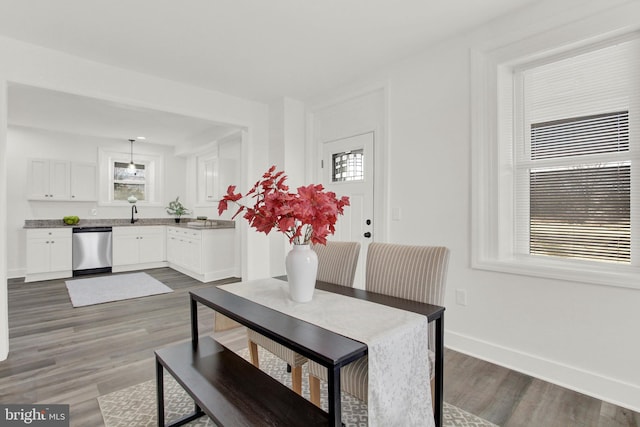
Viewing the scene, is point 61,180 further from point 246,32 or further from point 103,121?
point 246,32

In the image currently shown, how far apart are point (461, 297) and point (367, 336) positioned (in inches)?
71.4

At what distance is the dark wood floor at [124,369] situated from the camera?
1.86 m

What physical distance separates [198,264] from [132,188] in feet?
8.91

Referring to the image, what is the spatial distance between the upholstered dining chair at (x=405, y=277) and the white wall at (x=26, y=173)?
6199mm

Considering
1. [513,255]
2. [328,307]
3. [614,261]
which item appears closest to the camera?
[328,307]

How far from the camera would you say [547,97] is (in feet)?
7.70

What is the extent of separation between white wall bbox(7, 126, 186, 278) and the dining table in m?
5.70

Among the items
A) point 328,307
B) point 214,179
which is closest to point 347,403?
point 328,307

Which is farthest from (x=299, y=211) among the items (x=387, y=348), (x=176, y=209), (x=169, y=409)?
(x=176, y=209)

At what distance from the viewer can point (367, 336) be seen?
3.85 ft

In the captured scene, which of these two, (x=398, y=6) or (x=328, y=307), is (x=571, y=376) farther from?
(x=398, y=6)

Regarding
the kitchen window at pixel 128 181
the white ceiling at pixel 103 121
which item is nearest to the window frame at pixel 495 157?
the white ceiling at pixel 103 121

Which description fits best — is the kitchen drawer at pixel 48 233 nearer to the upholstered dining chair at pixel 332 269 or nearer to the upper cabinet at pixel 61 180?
the upper cabinet at pixel 61 180

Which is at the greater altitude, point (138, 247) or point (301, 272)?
point (301, 272)
